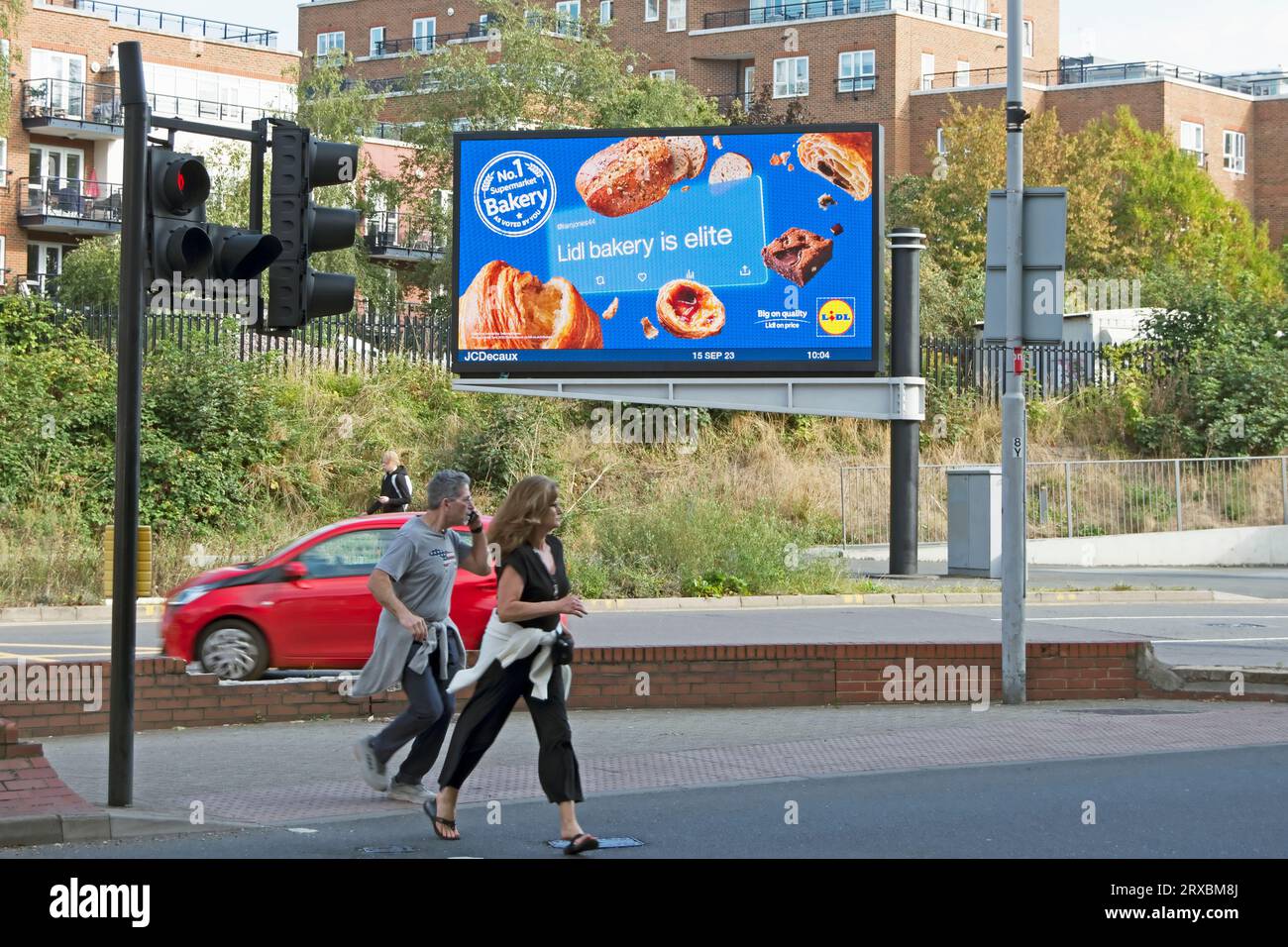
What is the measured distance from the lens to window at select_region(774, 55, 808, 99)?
73.2 metres

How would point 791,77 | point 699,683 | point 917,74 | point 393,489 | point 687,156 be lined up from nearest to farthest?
point 699,683 < point 393,489 < point 687,156 < point 917,74 < point 791,77

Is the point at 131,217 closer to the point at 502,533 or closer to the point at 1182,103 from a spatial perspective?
the point at 502,533

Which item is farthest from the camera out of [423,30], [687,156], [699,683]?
[423,30]

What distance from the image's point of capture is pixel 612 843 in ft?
26.8

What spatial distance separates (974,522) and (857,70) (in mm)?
49543

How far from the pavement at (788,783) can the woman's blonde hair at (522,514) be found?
57.0 inches

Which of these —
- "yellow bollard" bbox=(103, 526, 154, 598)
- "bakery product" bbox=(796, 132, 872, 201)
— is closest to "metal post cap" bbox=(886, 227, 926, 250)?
"bakery product" bbox=(796, 132, 872, 201)

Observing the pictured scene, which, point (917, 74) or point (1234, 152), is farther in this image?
point (1234, 152)

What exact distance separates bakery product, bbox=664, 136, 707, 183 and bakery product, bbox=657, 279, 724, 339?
66.1 inches

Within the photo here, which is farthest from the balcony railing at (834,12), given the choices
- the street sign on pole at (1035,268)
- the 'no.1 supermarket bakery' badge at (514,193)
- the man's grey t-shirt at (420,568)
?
the man's grey t-shirt at (420,568)

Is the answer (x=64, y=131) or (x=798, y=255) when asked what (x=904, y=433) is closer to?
(x=798, y=255)

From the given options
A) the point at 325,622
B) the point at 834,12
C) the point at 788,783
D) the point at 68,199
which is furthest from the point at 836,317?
the point at 834,12

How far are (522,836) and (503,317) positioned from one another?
61.6 feet

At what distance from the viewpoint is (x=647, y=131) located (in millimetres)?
26359
